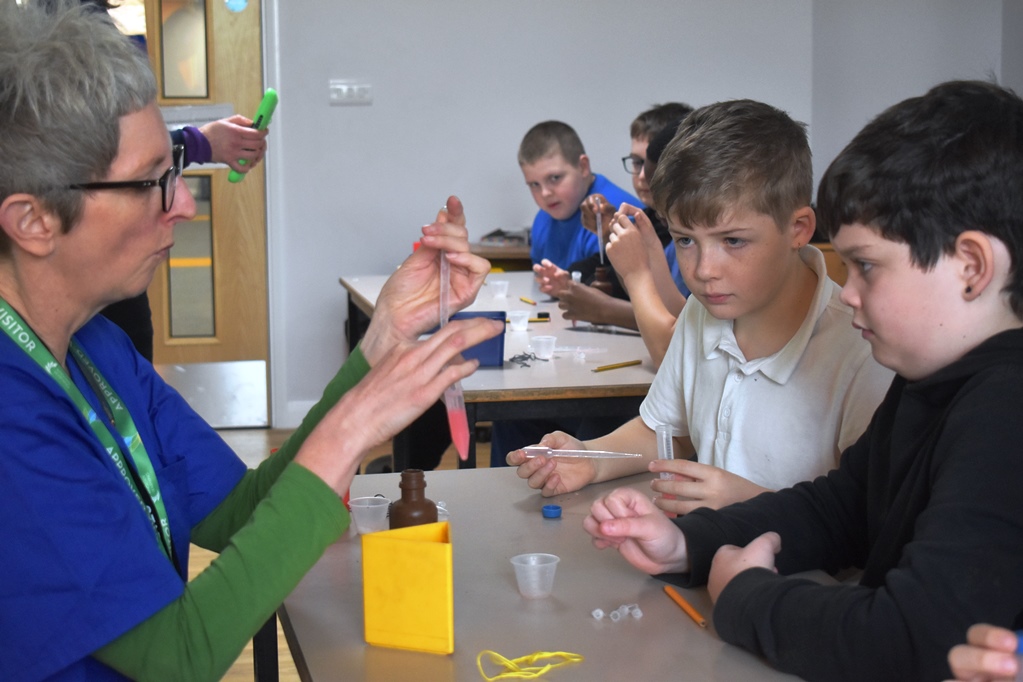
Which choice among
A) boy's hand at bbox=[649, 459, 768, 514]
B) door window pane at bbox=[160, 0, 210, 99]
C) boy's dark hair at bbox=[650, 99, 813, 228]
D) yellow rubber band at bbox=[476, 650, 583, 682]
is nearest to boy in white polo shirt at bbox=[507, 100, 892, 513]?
boy's dark hair at bbox=[650, 99, 813, 228]

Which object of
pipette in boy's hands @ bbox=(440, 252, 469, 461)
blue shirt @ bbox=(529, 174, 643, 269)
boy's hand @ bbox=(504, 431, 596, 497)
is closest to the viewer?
pipette in boy's hands @ bbox=(440, 252, 469, 461)

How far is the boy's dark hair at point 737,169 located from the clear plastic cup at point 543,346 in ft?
3.42

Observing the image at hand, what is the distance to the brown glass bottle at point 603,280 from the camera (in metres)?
3.44

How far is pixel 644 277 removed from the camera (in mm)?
2604

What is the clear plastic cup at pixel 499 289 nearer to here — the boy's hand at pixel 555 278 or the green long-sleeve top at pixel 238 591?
the boy's hand at pixel 555 278

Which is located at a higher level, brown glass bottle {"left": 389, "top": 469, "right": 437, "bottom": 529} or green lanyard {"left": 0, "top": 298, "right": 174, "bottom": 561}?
green lanyard {"left": 0, "top": 298, "right": 174, "bottom": 561}

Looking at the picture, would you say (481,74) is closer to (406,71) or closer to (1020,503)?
(406,71)

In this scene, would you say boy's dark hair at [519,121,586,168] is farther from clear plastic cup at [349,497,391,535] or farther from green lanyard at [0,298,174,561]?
green lanyard at [0,298,174,561]

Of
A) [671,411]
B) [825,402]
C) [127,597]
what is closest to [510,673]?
[127,597]

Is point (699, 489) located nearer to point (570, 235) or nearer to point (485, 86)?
point (570, 235)

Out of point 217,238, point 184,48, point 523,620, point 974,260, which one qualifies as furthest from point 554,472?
point 184,48

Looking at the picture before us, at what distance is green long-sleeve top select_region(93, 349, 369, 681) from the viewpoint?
1066 mm

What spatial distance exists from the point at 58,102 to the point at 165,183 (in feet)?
0.50

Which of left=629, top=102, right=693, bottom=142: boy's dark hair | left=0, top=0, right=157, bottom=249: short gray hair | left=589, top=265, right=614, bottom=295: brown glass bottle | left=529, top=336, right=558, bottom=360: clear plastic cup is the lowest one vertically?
left=529, top=336, right=558, bottom=360: clear plastic cup
